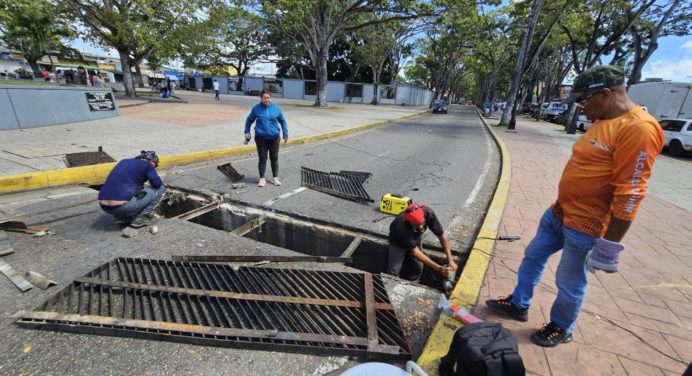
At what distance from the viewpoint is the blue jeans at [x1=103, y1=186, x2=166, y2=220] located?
363cm

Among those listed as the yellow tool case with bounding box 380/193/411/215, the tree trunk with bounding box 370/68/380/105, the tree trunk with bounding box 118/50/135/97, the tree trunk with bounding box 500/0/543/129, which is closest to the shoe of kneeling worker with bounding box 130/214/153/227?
the yellow tool case with bounding box 380/193/411/215

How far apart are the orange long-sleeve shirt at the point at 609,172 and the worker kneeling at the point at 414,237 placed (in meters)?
1.37

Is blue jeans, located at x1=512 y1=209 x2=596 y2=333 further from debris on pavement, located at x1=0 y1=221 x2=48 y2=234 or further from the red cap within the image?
debris on pavement, located at x1=0 y1=221 x2=48 y2=234

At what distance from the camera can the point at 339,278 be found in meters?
2.93

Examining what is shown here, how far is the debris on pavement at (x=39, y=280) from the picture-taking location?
2.62m

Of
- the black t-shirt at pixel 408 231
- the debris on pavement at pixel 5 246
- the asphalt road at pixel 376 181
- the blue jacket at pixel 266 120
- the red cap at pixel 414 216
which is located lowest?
the asphalt road at pixel 376 181

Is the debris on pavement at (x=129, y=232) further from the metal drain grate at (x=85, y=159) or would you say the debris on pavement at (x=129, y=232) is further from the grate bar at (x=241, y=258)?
the metal drain grate at (x=85, y=159)

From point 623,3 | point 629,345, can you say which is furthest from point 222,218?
point 623,3

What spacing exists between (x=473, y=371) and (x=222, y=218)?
13.3 ft

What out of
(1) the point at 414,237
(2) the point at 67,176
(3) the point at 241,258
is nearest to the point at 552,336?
(1) the point at 414,237

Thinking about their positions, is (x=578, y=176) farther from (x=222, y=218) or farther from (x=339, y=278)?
(x=222, y=218)

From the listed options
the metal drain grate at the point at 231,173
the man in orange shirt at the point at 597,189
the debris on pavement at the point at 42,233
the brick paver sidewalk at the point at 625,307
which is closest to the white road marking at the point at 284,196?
the metal drain grate at the point at 231,173

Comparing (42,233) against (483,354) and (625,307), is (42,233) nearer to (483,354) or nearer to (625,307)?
(483,354)

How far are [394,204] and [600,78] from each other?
9.56 feet
